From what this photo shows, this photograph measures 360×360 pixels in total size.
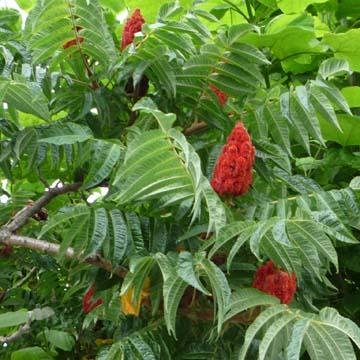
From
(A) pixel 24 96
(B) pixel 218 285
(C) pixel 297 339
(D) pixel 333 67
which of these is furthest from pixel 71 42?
(C) pixel 297 339

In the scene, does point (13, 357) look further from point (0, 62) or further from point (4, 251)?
point (0, 62)

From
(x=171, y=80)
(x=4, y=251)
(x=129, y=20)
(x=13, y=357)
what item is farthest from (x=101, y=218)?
(x=13, y=357)

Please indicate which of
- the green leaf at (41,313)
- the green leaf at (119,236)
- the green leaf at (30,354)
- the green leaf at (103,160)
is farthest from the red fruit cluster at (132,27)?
the green leaf at (30,354)

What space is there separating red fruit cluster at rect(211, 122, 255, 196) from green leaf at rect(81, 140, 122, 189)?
0.18 m

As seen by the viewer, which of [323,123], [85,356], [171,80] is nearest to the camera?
[171,80]

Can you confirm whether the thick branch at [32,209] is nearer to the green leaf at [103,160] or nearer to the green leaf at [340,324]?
the green leaf at [103,160]

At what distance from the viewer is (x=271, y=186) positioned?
57.0 inches

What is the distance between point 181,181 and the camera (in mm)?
1178

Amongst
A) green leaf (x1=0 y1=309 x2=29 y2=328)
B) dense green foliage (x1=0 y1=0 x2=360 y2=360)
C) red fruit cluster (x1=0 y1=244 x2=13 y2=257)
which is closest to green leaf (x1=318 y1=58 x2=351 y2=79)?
dense green foliage (x1=0 y1=0 x2=360 y2=360)

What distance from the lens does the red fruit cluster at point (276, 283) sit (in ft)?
3.82

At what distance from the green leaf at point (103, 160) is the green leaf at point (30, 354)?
83cm

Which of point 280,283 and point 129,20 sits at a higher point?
point 129,20

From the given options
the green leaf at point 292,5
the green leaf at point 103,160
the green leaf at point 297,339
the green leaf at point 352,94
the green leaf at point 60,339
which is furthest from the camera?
the green leaf at point 60,339

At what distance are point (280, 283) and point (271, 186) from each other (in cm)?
32
